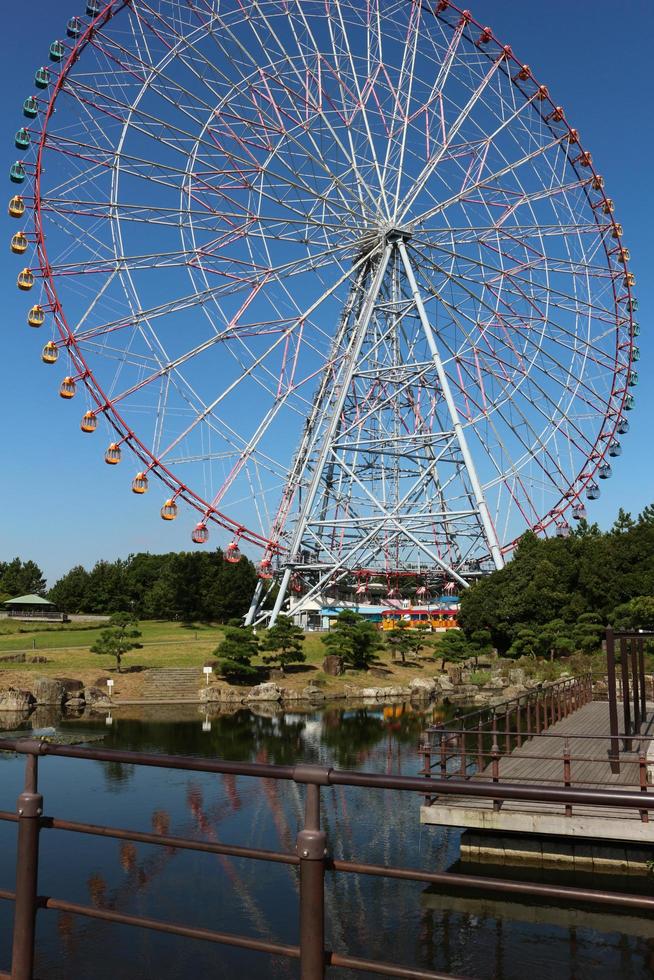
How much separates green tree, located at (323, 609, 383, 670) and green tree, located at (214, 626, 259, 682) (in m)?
5.15

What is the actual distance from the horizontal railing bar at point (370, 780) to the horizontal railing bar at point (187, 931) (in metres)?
0.62

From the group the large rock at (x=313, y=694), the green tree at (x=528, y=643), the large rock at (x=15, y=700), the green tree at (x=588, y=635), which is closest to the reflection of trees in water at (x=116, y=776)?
the large rock at (x=15, y=700)

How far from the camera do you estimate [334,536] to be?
49531 millimetres

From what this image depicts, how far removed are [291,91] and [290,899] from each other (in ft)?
108

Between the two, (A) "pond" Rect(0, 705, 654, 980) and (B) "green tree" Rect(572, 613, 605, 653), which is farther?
(B) "green tree" Rect(572, 613, 605, 653)

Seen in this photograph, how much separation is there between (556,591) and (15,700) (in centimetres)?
3105

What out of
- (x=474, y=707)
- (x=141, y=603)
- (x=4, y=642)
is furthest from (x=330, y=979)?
(x=141, y=603)

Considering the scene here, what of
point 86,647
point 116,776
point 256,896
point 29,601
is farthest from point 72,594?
point 256,896

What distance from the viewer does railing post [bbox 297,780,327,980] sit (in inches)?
127

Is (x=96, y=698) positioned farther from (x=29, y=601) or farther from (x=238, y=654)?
(x=29, y=601)

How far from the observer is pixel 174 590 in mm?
84375

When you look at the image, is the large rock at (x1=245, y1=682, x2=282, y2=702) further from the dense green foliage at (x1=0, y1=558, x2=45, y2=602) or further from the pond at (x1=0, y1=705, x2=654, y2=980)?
the dense green foliage at (x1=0, y1=558, x2=45, y2=602)

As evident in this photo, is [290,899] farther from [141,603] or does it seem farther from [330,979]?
[141,603]

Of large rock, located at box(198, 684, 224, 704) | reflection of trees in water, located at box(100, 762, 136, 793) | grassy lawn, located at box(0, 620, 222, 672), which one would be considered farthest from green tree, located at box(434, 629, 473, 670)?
reflection of trees in water, located at box(100, 762, 136, 793)
